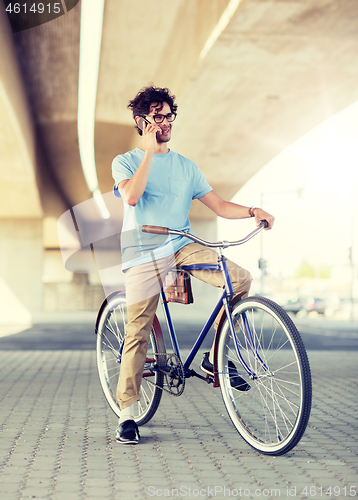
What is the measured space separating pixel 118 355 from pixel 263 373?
117 cm

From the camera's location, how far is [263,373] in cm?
318

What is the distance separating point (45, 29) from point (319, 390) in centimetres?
847

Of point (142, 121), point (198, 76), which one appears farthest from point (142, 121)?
point (198, 76)

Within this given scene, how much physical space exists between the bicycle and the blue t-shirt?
23 centimetres

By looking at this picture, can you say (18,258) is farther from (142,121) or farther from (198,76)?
(142,121)

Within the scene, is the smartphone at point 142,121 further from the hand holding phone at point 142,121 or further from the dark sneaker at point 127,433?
the dark sneaker at point 127,433

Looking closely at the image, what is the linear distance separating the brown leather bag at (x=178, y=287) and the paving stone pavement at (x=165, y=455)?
85 cm

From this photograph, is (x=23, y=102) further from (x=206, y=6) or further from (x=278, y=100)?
(x=206, y=6)

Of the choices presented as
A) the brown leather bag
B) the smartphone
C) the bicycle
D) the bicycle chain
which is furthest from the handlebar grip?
the bicycle chain

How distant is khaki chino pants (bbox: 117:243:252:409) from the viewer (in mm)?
3525

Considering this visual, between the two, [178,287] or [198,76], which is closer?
[178,287]

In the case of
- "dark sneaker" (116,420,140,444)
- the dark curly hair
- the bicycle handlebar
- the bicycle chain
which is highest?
the dark curly hair

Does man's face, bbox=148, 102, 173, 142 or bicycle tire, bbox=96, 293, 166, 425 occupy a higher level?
man's face, bbox=148, 102, 173, 142

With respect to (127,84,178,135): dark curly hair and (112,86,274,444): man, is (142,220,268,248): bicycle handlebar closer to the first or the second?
(112,86,274,444): man
